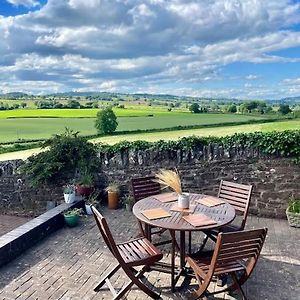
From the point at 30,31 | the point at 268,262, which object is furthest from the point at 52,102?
the point at 268,262

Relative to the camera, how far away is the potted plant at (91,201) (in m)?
7.02

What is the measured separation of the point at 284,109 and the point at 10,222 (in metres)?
9.05

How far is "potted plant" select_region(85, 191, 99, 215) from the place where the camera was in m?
7.02

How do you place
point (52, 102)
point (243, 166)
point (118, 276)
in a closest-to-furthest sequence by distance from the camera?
point (118, 276) < point (243, 166) < point (52, 102)

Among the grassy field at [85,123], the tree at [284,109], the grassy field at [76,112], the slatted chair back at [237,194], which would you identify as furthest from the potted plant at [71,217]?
the tree at [284,109]

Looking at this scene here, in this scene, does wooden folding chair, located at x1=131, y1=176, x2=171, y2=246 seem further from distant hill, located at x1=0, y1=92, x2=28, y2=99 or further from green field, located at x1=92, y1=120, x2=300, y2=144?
distant hill, located at x1=0, y1=92, x2=28, y2=99

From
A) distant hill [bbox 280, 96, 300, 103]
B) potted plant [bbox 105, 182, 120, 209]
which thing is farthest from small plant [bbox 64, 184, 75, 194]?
distant hill [bbox 280, 96, 300, 103]

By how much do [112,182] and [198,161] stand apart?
6.79ft

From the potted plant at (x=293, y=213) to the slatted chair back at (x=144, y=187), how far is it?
261 centimetres

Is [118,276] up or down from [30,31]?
down

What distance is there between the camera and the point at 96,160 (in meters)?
7.84

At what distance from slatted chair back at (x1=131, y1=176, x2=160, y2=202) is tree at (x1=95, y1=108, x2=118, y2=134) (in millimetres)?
5403

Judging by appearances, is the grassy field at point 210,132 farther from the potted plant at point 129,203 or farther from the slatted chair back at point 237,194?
the slatted chair back at point 237,194

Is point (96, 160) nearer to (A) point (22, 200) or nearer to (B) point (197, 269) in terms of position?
(A) point (22, 200)
